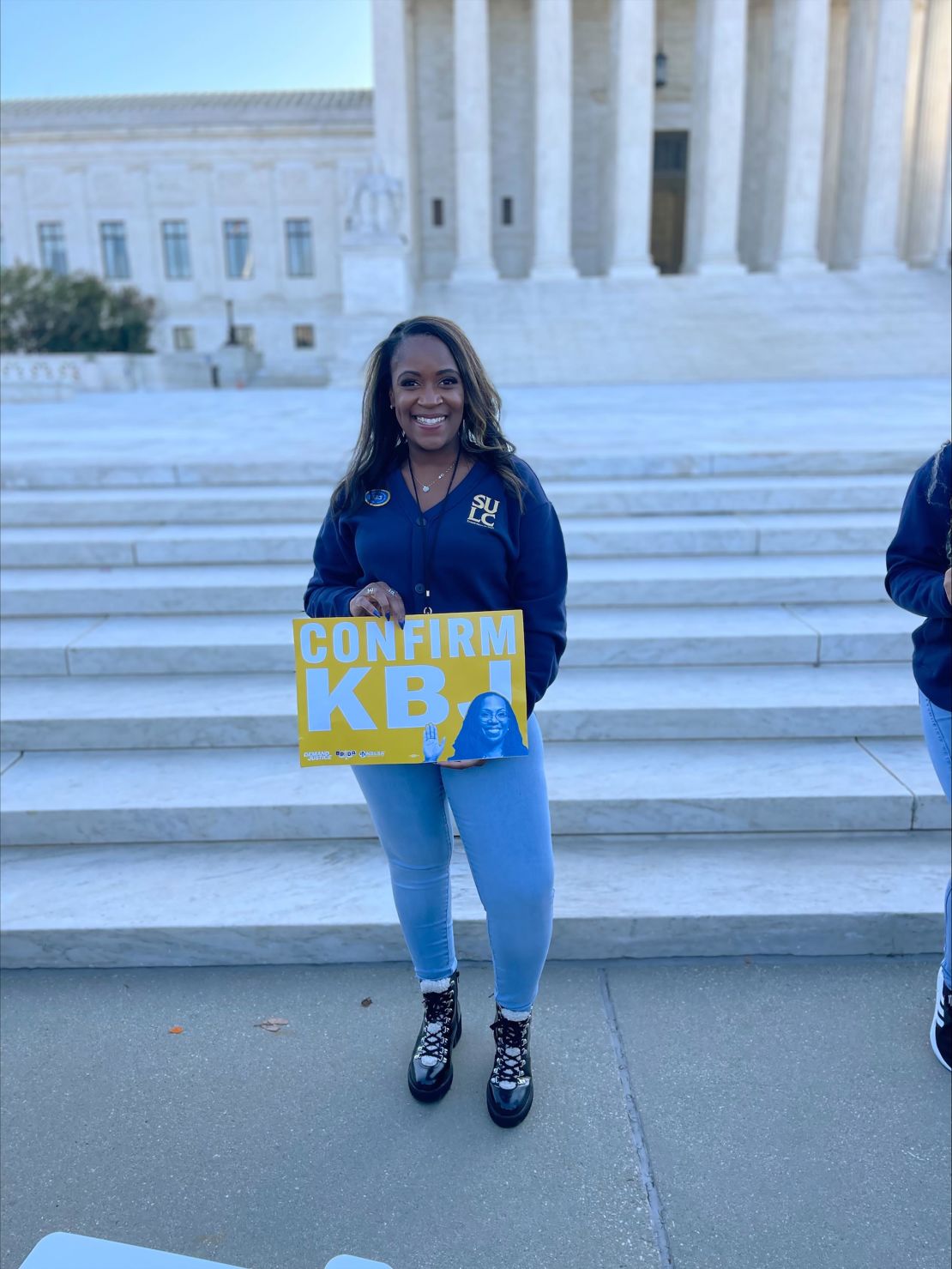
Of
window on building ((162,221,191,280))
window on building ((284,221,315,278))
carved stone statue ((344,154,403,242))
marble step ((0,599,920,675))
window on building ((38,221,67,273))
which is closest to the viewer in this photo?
marble step ((0,599,920,675))

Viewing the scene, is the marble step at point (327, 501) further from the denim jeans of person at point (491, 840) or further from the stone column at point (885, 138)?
the stone column at point (885, 138)

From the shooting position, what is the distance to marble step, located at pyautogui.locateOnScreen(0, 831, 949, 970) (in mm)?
3191

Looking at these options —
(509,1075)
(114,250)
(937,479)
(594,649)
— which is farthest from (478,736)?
(114,250)

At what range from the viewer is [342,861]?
361cm

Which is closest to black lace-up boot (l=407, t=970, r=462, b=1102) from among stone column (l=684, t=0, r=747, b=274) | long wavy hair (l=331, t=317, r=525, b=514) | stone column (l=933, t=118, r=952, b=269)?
long wavy hair (l=331, t=317, r=525, b=514)

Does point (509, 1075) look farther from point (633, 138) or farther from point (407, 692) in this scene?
point (633, 138)

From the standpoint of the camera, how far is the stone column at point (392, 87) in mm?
25312

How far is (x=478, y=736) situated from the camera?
220 centimetres

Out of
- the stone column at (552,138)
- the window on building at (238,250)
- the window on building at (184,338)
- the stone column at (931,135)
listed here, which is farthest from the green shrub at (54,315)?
the stone column at (931,135)

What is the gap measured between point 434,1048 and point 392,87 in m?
28.1

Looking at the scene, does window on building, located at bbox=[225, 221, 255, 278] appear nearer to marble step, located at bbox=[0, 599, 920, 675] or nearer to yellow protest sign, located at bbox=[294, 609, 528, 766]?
marble step, located at bbox=[0, 599, 920, 675]

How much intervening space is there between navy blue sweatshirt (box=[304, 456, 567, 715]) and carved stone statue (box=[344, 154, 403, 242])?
63.3 ft

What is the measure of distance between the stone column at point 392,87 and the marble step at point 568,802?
23899mm

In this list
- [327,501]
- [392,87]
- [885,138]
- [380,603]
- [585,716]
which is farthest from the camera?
[885,138]
